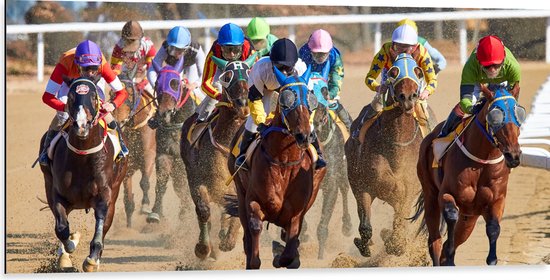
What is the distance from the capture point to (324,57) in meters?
12.9

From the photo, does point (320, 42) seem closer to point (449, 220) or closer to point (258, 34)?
point (258, 34)

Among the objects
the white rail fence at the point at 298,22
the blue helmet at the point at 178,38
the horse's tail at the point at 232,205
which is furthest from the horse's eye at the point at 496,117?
the white rail fence at the point at 298,22

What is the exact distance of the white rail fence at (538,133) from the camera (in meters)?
14.0

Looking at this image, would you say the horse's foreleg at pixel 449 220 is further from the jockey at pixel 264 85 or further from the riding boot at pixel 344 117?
the riding boot at pixel 344 117

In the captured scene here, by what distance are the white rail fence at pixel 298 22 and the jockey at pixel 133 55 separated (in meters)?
2.88

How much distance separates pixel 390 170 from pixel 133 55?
10.3 feet

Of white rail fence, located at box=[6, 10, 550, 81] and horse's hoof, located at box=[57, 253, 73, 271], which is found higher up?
white rail fence, located at box=[6, 10, 550, 81]

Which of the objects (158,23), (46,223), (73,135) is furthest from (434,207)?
(158,23)

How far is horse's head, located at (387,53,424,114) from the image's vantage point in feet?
38.3

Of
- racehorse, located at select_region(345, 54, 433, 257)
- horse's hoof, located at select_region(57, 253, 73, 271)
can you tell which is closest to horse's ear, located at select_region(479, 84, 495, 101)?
racehorse, located at select_region(345, 54, 433, 257)

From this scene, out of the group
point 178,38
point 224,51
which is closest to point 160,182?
point 178,38

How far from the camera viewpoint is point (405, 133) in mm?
12305

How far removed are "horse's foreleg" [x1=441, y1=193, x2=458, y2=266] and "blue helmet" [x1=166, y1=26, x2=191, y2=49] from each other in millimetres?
3642

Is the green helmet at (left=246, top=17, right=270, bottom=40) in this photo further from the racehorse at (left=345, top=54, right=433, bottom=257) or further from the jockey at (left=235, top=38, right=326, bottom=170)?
the jockey at (left=235, top=38, right=326, bottom=170)
